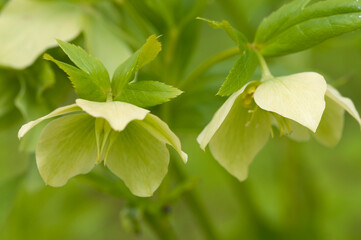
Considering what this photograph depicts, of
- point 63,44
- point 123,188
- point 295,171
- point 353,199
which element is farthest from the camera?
point 353,199

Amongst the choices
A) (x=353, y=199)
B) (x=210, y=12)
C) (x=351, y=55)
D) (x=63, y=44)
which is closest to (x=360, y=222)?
(x=353, y=199)

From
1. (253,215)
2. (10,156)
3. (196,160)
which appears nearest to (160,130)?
(253,215)

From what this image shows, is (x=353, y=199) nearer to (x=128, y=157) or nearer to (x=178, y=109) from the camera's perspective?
(x=178, y=109)

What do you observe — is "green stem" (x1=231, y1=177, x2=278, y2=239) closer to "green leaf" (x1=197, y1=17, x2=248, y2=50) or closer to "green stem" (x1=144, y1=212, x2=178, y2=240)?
"green stem" (x1=144, y1=212, x2=178, y2=240)

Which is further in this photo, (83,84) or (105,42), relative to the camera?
(105,42)

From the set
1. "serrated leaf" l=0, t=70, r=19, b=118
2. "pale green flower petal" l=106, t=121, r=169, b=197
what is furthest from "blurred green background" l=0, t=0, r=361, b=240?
"pale green flower petal" l=106, t=121, r=169, b=197

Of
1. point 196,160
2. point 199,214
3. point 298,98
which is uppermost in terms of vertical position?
point 298,98

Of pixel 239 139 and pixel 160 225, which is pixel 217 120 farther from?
pixel 160 225
